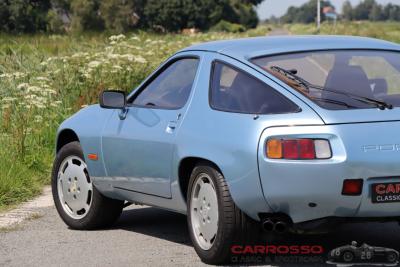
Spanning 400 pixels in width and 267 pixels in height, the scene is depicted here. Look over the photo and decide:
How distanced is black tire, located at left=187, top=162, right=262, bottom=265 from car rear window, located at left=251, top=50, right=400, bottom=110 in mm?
705

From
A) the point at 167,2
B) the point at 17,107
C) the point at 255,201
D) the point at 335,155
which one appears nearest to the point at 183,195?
the point at 255,201

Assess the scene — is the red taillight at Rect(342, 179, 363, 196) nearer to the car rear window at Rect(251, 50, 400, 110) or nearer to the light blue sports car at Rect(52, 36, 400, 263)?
the light blue sports car at Rect(52, 36, 400, 263)

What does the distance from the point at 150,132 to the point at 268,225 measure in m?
1.27

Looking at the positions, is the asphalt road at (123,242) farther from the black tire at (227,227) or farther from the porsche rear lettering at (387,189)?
the porsche rear lettering at (387,189)

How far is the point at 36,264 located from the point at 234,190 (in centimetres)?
147

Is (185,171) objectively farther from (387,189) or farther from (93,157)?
(387,189)

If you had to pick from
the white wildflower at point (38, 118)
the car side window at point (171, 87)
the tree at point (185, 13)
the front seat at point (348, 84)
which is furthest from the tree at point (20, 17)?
the front seat at point (348, 84)

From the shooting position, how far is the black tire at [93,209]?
790 centimetres

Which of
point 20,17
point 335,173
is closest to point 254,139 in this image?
point 335,173

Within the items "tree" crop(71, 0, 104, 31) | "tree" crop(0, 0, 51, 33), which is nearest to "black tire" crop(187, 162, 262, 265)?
"tree" crop(0, 0, 51, 33)

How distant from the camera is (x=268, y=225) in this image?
6133 mm

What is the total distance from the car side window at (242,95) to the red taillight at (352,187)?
529 mm

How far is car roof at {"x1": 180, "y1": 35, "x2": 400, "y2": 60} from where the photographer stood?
6723 mm

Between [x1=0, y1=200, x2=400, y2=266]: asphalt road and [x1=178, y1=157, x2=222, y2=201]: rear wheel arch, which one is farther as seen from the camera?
[x1=0, y1=200, x2=400, y2=266]: asphalt road
